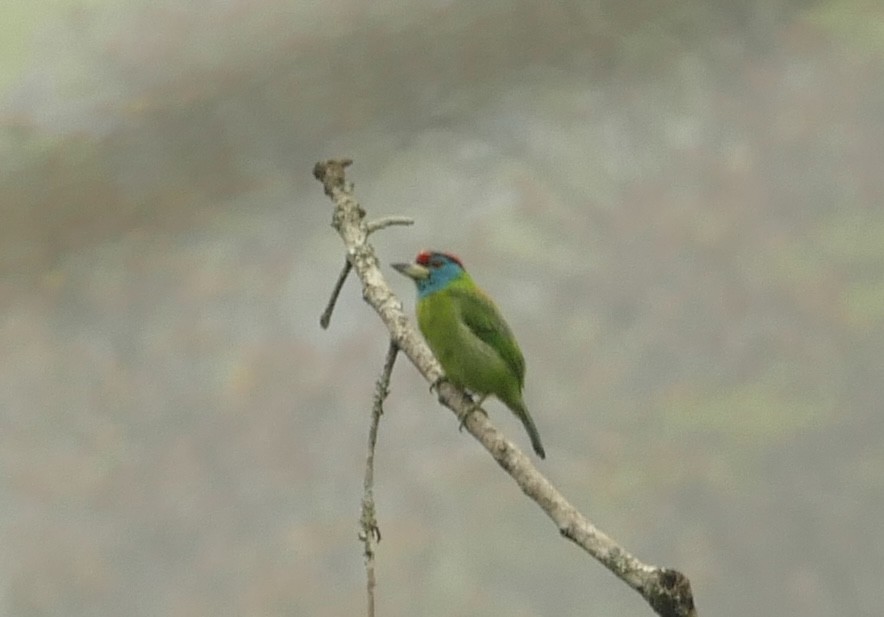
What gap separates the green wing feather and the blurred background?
4.44ft

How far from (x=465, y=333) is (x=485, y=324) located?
9 cm

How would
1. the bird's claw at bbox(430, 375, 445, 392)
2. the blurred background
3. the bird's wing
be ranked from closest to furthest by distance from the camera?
the bird's claw at bbox(430, 375, 445, 392) → the bird's wing → the blurred background

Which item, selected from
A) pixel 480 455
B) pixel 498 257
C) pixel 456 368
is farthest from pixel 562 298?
pixel 456 368

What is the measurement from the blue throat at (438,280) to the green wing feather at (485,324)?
3 centimetres

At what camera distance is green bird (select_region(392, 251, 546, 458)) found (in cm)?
315

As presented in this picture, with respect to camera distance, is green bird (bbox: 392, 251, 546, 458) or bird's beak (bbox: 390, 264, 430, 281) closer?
green bird (bbox: 392, 251, 546, 458)

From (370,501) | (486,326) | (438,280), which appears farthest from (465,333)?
(370,501)

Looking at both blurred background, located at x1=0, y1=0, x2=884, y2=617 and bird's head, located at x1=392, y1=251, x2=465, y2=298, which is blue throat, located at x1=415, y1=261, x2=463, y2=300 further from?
blurred background, located at x1=0, y1=0, x2=884, y2=617

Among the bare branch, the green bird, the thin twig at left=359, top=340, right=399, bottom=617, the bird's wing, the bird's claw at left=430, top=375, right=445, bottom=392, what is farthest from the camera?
the bird's wing

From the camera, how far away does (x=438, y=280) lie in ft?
11.0

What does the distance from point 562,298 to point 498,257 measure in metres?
0.31

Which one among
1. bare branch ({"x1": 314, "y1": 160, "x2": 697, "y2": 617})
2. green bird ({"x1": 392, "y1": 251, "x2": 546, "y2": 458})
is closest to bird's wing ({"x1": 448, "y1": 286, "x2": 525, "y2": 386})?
green bird ({"x1": 392, "y1": 251, "x2": 546, "y2": 458})

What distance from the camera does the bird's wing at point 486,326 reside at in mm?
3254

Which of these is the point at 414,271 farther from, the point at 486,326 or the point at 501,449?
the point at 501,449
